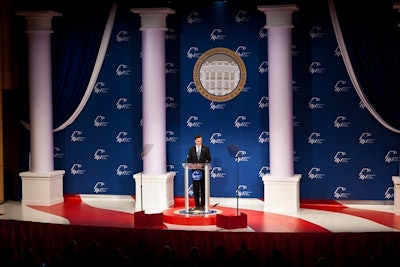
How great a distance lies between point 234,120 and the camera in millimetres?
17031

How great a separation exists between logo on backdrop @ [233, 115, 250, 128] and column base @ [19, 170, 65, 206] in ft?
14.3

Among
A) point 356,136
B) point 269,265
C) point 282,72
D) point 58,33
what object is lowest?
point 269,265

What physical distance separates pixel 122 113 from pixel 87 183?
6.23 ft

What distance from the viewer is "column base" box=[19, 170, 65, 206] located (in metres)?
17.2

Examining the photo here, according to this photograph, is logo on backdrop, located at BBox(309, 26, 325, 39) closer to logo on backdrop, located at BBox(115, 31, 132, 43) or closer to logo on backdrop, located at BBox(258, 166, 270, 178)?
A: logo on backdrop, located at BBox(258, 166, 270, 178)

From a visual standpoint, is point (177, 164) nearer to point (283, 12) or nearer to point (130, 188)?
point (130, 188)

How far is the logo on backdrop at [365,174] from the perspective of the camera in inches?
645

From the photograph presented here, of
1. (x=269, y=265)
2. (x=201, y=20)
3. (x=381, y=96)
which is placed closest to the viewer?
(x=269, y=265)

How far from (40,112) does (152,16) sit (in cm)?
342

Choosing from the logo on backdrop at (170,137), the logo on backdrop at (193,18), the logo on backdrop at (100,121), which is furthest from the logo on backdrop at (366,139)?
the logo on backdrop at (100,121)

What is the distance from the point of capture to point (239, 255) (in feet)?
31.3

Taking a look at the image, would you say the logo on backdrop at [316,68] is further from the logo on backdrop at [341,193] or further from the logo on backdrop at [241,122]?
the logo on backdrop at [341,193]

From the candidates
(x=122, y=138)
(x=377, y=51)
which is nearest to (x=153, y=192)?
(x=122, y=138)

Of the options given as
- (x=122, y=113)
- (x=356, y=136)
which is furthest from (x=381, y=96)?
(x=122, y=113)
